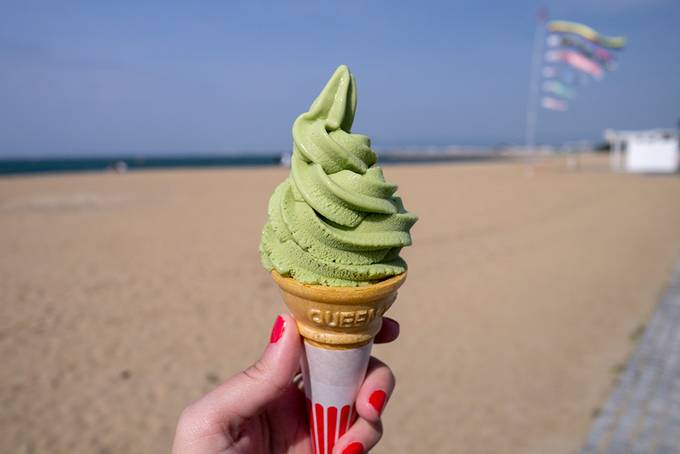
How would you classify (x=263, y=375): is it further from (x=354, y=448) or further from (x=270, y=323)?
(x=270, y=323)

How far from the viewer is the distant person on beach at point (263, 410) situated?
1994 mm

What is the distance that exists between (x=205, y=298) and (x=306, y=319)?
20.0 ft

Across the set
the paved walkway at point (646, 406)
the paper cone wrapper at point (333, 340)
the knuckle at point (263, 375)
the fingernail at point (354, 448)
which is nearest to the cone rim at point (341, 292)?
the paper cone wrapper at point (333, 340)

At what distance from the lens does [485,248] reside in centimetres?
1103

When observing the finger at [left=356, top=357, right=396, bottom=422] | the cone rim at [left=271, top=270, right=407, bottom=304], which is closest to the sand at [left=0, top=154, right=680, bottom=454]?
the finger at [left=356, top=357, right=396, bottom=422]

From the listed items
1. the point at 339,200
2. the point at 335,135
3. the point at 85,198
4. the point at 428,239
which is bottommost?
the point at 85,198

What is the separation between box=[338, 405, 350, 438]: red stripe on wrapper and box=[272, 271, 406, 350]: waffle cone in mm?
338

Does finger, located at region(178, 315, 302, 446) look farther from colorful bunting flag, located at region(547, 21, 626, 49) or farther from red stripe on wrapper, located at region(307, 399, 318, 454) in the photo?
colorful bunting flag, located at region(547, 21, 626, 49)

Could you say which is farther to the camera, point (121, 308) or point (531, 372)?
point (121, 308)

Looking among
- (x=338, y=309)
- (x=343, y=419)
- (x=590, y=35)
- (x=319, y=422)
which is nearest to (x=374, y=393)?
(x=343, y=419)

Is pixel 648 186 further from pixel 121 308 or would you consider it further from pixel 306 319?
pixel 306 319

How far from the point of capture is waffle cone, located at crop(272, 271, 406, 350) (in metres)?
1.97

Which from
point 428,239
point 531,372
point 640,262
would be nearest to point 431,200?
point 428,239

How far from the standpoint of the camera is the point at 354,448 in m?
2.17
